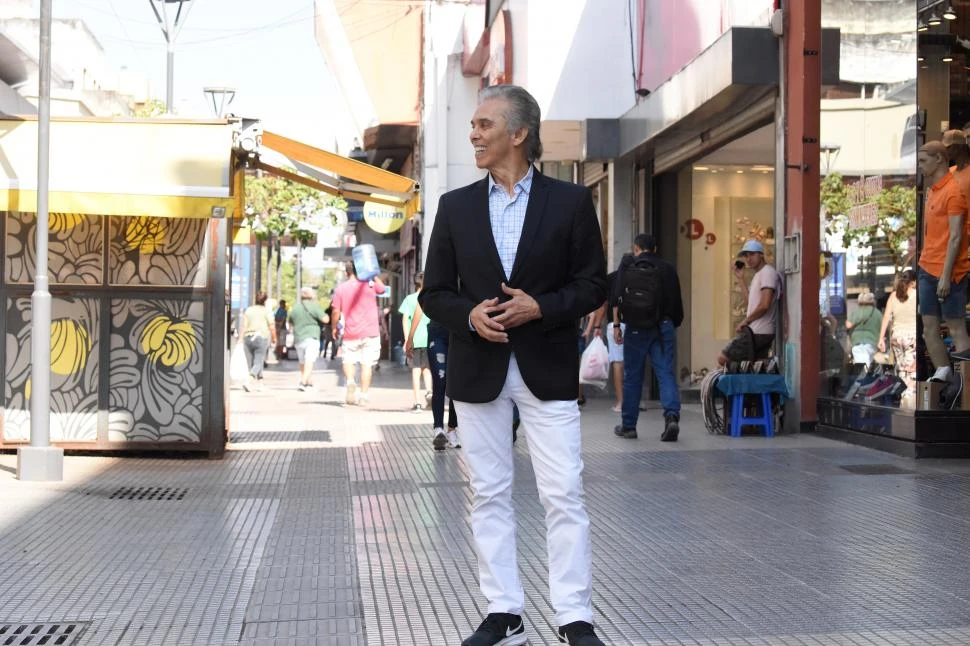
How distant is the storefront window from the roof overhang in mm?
307

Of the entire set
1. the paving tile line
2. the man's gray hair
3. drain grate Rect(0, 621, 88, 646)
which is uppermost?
the man's gray hair

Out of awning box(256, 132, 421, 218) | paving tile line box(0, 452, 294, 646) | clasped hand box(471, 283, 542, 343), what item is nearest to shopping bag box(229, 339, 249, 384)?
awning box(256, 132, 421, 218)

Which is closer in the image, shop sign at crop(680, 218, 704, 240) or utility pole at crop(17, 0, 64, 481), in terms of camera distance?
utility pole at crop(17, 0, 64, 481)

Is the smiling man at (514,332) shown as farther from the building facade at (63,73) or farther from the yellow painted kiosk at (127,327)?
the building facade at (63,73)

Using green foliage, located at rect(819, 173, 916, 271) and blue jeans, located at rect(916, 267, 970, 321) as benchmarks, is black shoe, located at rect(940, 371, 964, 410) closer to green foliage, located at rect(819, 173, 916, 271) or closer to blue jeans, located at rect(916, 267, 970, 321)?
blue jeans, located at rect(916, 267, 970, 321)

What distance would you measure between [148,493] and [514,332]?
5134 millimetres

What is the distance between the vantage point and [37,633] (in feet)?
16.8

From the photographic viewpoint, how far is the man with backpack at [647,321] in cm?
1224

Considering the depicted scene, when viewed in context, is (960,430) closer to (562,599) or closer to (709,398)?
(709,398)

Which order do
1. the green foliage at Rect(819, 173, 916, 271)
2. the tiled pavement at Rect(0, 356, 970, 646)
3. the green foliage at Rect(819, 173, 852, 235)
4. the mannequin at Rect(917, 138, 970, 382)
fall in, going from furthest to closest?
the green foliage at Rect(819, 173, 852, 235), the green foliage at Rect(819, 173, 916, 271), the mannequin at Rect(917, 138, 970, 382), the tiled pavement at Rect(0, 356, 970, 646)

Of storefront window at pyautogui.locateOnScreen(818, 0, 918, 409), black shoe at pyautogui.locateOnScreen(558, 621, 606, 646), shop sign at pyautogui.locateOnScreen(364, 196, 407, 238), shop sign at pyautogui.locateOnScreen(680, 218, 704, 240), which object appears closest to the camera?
black shoe at pyautogui.locateOnScreen(558, 621, 606, 646)

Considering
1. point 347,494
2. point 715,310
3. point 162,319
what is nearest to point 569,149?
point 715,310

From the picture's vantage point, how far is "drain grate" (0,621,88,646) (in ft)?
16.3

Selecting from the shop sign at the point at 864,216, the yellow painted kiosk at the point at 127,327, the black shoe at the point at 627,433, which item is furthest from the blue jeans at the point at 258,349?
the shop sign at the point at 864,216
